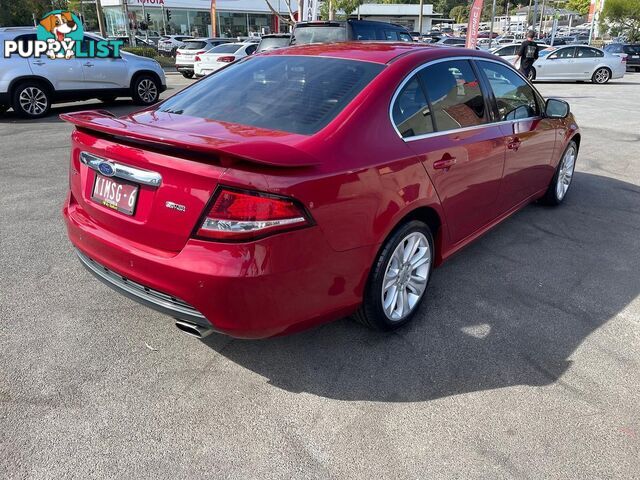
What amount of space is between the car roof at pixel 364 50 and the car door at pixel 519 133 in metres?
0.47

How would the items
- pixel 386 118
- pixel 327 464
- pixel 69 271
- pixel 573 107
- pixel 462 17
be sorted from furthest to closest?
pixel 462 17 < pixel 573 107 < pixel 69 271 < pixel 386 118 < pixel 327 464

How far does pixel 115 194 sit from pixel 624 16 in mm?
50600

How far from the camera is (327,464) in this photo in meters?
2.19

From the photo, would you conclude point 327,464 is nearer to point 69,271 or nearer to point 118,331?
point 118,331

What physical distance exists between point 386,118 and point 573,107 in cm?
1302

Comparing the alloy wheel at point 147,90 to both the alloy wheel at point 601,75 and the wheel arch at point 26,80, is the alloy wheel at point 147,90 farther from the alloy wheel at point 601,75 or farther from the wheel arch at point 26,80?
the alloy wheel at point 601,75

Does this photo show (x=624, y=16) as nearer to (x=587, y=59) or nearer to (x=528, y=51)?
(x=587, y=59)

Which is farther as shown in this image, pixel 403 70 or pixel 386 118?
pixel 403 70

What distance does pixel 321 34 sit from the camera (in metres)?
11.6

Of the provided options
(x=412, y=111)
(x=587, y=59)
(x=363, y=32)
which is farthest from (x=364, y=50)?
(x=587, y=59)

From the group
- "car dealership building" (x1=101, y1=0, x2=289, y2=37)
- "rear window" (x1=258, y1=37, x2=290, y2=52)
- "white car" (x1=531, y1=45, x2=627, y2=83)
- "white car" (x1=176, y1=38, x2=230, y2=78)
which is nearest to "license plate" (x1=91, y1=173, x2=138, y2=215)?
"rear window" (x1=258, y1=37, x2=290, y2=52)

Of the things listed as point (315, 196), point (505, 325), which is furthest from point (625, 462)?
point (315, 196)

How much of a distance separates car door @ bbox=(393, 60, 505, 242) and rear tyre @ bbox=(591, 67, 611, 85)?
20.6 metres

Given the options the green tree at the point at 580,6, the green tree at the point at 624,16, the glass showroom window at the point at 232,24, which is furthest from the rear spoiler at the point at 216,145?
the green tree at the point at 580,6
